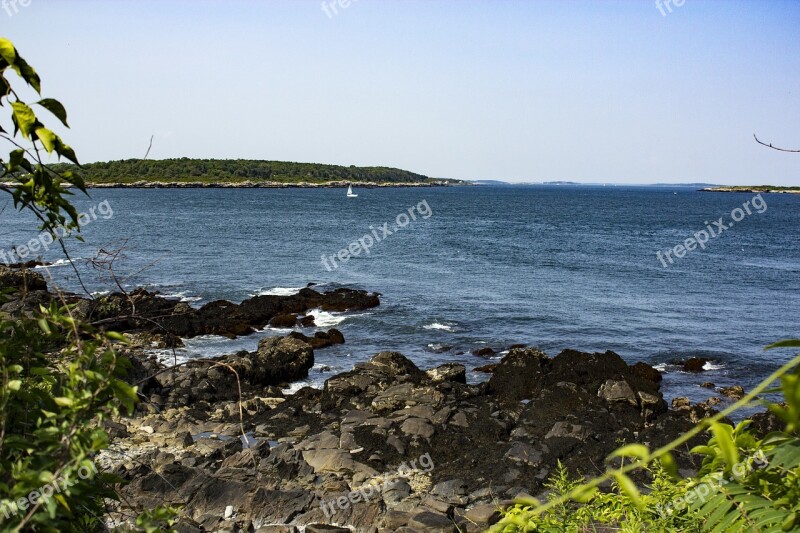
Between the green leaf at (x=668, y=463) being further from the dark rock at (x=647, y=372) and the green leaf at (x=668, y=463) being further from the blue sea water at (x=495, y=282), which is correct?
the dark rock at (x=647, y=372)

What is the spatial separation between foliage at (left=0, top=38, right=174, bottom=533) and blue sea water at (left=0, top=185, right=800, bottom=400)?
64 cm

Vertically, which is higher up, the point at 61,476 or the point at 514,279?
the point at 61,476

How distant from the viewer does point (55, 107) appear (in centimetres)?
262

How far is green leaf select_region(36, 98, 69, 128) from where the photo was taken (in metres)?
2.57

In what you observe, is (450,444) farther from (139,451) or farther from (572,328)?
(572,328)

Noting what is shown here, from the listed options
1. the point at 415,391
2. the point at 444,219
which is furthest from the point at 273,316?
the point at 444,219

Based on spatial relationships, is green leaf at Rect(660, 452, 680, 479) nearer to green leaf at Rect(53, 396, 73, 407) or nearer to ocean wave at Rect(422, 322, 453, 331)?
green leaf at Rect(53, 396, 73, 407)

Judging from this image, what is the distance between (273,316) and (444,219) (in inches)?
2641

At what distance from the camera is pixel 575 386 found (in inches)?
749

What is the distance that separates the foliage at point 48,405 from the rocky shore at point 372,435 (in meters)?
6.79

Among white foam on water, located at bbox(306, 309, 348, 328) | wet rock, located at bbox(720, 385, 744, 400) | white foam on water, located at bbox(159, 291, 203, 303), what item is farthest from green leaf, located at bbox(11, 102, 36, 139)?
white foam on water, located at bbox(159, 291, 203, 303)

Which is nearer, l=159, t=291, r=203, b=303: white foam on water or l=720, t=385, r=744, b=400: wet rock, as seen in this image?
l=720, t=385, r=744, b=400: wet rock

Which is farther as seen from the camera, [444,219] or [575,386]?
[444,219]

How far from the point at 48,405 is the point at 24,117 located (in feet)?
4.15
